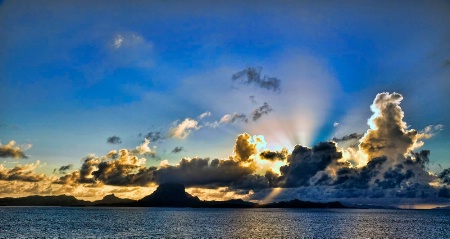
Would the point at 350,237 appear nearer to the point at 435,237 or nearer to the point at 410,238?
the point at 410,238

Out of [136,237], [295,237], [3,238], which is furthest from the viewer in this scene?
[295,237]

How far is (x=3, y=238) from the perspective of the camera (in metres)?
134

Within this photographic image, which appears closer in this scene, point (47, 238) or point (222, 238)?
point (47, 238)

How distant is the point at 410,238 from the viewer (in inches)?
6289

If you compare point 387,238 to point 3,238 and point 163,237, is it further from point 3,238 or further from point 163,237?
point 3,238

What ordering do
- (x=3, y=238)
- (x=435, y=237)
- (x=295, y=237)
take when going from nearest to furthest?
(x=3, y=238), (x=295, y=237), (x=435, y=237)

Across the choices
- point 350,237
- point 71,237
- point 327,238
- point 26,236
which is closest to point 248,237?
point 327,238

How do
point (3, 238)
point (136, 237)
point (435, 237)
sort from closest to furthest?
point (3, 238), point (136, 237), point (435, 237)

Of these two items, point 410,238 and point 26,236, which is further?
point 410,238

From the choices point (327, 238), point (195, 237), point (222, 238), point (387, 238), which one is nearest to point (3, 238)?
point (195, 237)

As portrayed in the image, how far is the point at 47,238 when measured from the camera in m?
136

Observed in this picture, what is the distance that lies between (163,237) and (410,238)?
4029 inches

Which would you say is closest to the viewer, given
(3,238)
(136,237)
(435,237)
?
(3,238)

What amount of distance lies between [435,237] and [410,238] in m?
16.5
